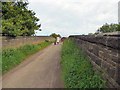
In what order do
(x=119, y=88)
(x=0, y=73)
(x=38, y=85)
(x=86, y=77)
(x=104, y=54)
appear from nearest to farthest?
(x=119, y=88) → (x=104, y=54) → (x=86, y=77) → (x=38, y=85) → (x=0, y=73)

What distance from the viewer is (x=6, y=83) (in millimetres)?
10797

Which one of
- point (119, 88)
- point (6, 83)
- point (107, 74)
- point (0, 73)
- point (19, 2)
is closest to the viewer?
point (119, 88)

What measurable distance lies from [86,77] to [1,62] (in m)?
8.00

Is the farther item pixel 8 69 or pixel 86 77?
pixel 8 69

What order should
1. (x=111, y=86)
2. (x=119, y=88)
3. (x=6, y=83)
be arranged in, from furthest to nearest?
(x=6, y=83) < (x=111, y=86) < (x=119, y=88)

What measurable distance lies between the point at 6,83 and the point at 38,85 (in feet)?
4.67

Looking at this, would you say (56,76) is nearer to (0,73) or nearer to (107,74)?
(0,73)

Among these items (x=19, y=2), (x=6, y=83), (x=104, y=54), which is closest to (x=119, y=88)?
(x=104, y=54)

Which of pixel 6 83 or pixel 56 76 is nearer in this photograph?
pixel 6 83

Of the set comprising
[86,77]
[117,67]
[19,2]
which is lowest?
[86,77]

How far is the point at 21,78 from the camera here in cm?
1176

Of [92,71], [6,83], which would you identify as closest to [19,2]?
[6,83]

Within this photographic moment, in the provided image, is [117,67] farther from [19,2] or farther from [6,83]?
[19,2]

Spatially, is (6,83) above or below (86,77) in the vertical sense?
below
